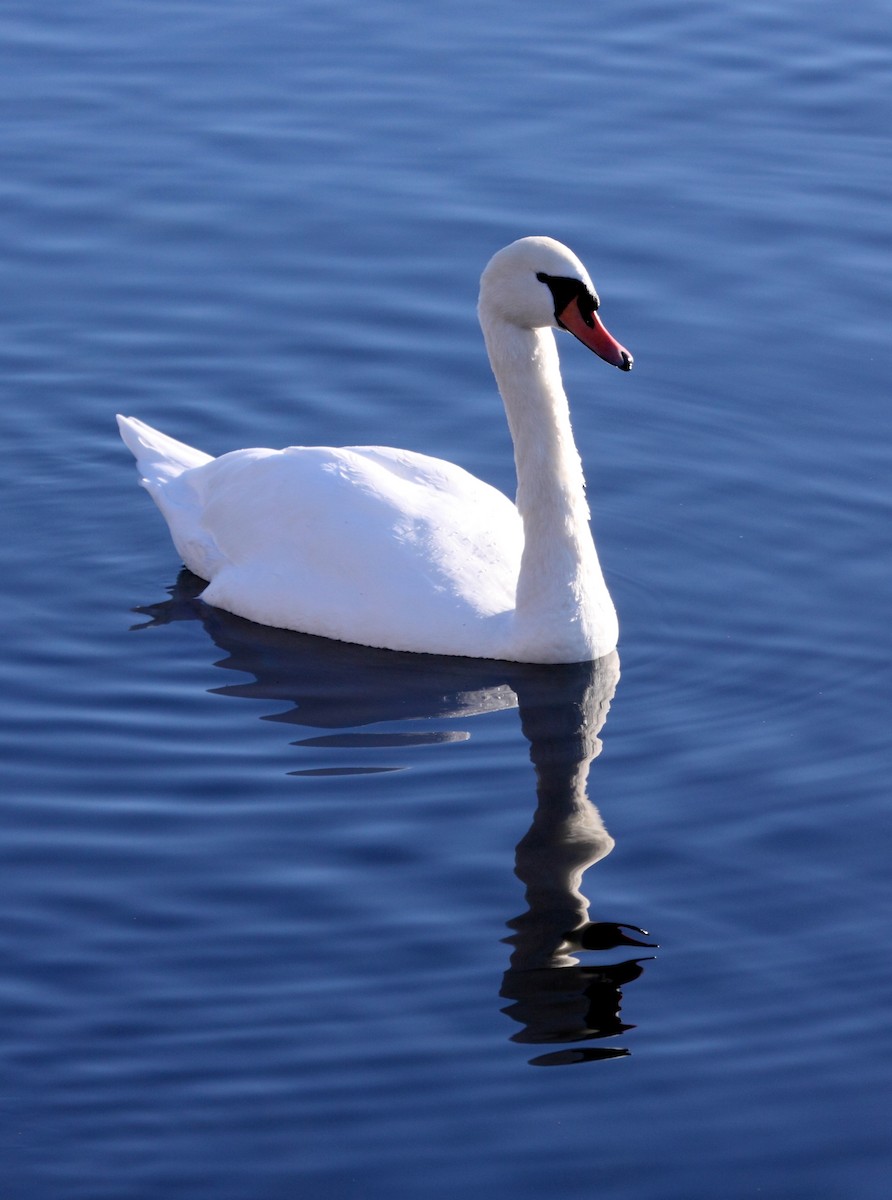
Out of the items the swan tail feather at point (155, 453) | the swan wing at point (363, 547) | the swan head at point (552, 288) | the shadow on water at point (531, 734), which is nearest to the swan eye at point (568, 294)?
the swan head at point (552, 288)

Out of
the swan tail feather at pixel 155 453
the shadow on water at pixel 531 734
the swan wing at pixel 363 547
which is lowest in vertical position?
the shadow on water at pixel 531 734

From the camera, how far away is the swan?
1003cm

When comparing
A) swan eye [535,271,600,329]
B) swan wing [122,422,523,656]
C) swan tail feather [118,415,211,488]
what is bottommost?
swan wing [122,422,523,656]

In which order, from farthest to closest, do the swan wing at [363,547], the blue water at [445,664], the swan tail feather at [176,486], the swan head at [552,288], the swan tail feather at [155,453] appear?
the swan tail feather at [155,453] < the swan tail feather at [176,486] < the swan wing at [363,547] < the swan head at [552,288] < the blue water at [445,664]

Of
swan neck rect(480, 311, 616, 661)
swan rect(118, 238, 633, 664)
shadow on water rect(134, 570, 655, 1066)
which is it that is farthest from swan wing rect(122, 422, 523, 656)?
swan neck rect(480, 311, 616, 661)

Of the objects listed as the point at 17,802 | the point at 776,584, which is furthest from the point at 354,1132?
the point at 776,584

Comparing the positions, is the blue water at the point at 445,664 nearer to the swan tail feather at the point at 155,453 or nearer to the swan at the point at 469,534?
the swan at the point at 469,534

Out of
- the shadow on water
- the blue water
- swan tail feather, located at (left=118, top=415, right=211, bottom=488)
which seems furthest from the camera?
swan tail feather, located at (left=118, top=415, right=211, bottom=488)

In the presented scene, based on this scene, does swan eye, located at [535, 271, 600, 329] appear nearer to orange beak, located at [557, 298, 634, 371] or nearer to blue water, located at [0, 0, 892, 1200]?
orange beak, located at [557, 298, 634, 371]

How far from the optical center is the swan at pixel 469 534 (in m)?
10.0

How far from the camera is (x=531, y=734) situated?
9.82m

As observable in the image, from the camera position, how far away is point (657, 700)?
10.0 m

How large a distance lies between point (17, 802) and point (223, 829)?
881 mm

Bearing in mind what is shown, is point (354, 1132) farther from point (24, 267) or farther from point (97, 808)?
point (24, 267)
